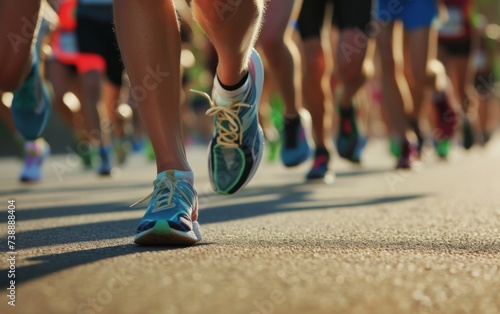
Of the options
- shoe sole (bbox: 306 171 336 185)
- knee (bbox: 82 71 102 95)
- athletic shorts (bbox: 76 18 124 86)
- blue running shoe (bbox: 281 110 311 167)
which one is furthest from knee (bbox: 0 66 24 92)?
athletic shorts (bbox: 76 18 124 86)

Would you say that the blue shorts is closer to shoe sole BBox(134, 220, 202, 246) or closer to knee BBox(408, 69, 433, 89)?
knee BBox(408, 69, 433, 89)

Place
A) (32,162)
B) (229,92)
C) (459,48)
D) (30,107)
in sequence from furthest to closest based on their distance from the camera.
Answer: (459,48) < (32,162) < (30,107) < (229,92)

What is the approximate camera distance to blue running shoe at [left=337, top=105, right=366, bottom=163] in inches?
237

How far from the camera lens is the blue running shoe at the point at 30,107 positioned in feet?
12.9

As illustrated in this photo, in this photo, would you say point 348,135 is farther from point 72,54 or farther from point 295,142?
point 72,54

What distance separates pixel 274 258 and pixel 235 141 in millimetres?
917

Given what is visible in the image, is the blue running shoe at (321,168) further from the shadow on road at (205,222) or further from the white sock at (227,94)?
the white sock at (227,94)

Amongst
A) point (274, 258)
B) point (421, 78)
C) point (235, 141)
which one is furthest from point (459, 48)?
point (274, 258)

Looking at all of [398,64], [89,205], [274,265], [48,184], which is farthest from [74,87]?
[274,265]

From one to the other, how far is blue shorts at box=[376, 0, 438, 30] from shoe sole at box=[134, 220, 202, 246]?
14.4 feet

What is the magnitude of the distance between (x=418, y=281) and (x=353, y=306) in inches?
11.4

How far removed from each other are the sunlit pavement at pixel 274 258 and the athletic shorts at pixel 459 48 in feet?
17.4

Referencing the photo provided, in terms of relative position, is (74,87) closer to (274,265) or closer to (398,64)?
(398,64)

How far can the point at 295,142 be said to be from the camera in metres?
5.18
